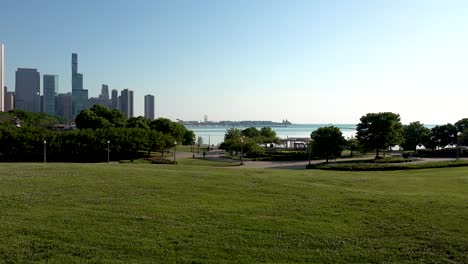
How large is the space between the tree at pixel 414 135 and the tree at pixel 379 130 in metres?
17.1

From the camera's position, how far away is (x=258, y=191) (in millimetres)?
14492

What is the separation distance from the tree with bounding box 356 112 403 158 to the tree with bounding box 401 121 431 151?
17.1 metres

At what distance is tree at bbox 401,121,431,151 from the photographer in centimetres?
7456

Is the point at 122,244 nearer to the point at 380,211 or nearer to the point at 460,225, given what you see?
the point at 380,211

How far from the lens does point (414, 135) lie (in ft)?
245

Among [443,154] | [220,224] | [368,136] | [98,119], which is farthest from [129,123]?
[220,224]

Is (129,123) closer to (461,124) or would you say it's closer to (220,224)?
(461,124)

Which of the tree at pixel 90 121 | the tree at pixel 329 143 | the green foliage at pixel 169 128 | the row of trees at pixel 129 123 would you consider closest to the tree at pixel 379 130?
the tree at pixel 329 143

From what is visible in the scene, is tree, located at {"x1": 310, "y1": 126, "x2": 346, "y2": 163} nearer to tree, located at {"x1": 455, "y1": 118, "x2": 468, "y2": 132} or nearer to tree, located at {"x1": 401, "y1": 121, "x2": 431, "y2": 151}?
tree, located at {"x1": 401, "y1": 121, "x2": 431, "y2": 151}

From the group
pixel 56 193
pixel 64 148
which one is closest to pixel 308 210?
pixel 56 193

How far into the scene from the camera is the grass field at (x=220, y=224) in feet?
26.7

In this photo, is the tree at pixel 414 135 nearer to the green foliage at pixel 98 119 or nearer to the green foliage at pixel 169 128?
the green foliage at pixel 169 128

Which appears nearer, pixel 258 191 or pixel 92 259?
pixel 92 259

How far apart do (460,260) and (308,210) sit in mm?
4138
